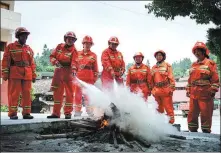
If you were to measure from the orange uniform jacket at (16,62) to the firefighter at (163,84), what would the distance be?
137 inches

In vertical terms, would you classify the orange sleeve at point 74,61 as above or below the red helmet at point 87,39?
below

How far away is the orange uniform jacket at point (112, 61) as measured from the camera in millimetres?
7570

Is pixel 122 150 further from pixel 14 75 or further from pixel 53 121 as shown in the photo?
pixel 14 75

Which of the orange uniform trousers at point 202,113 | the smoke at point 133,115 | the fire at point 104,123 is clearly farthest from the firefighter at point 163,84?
the fire at point 104,123

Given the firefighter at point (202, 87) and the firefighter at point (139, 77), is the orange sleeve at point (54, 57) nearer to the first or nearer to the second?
the firefighter at point (139, 77)

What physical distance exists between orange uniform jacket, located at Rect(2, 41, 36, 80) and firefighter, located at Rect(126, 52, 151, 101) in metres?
2.97

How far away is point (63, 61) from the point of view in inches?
270

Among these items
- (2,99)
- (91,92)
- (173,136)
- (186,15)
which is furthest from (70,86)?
(2,99)

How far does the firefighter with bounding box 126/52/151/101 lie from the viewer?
7902mm

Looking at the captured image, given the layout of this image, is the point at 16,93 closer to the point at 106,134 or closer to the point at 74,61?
the point at 74,61

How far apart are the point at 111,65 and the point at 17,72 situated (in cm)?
264

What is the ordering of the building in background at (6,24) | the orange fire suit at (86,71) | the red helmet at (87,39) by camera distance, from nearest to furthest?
the orange fire suit at (86,71)
the red helmet at (87,39)
the building in background at (6,24)

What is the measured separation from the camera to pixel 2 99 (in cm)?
1902

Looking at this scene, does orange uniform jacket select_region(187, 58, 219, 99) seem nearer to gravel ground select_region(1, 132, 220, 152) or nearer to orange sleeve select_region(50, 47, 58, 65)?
gravel ground select_region(1, 132, 220, 152)
